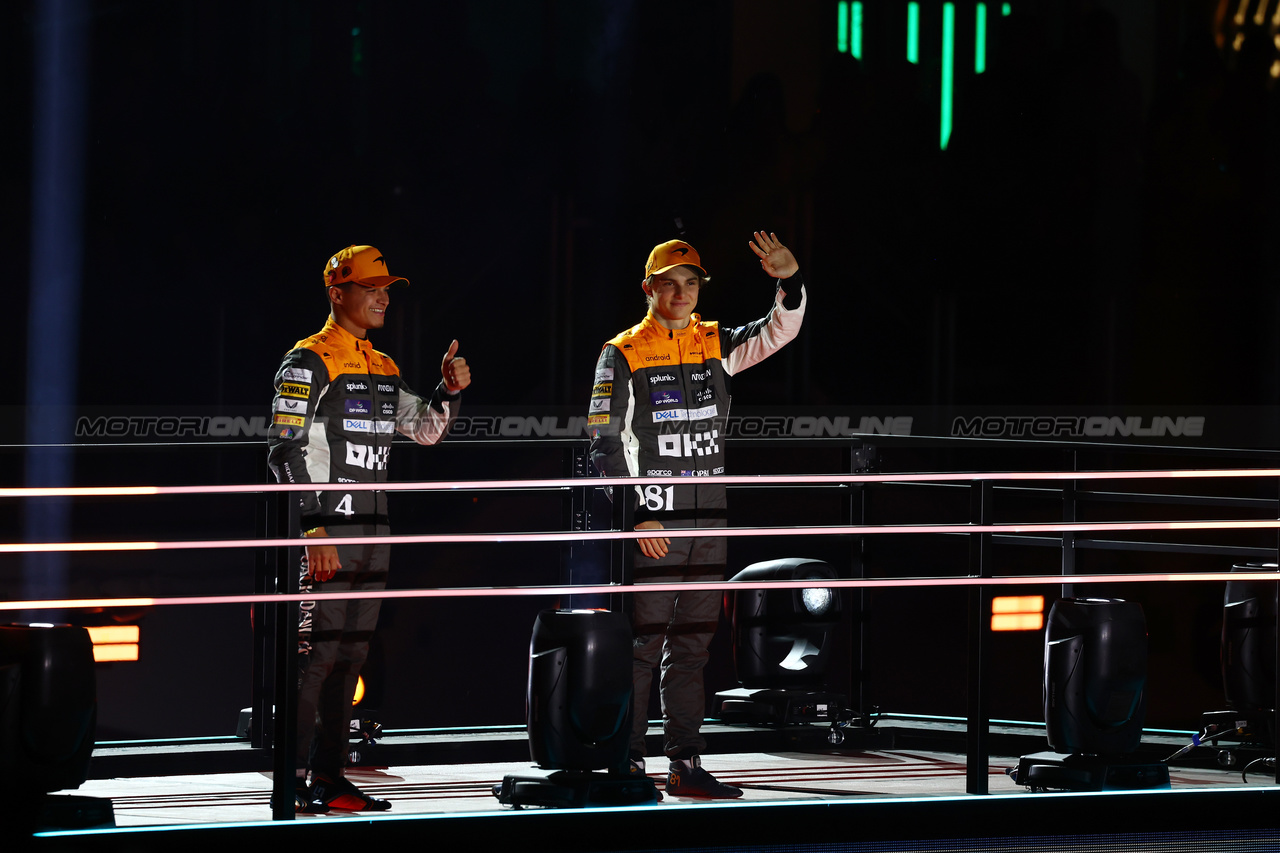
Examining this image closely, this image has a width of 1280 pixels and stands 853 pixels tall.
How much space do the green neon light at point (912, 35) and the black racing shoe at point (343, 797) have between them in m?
9.10

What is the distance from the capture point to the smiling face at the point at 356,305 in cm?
386

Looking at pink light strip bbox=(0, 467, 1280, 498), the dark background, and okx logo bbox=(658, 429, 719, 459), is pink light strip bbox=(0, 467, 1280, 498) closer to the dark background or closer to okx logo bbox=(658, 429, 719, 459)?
okx logo bbox=(658, 429, 719, 459)

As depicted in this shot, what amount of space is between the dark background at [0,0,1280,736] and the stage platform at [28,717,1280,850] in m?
2.94

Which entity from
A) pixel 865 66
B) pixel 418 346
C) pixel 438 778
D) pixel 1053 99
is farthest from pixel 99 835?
pixel 1053 99

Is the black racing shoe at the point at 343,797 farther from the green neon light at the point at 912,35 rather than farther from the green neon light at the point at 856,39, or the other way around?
the green neon light at the point at 912,35

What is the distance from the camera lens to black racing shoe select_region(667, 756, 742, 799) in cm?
366

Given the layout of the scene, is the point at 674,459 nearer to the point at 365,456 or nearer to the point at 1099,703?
the point at 365,456

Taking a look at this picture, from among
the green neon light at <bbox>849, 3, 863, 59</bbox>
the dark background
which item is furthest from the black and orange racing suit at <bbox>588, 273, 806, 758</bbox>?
the green neon light at <bbox>849, 3, 863, 59</bbox>

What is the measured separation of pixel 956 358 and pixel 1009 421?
65 centimetres

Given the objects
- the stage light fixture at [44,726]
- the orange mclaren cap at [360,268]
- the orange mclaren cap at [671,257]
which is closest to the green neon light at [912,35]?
the orange mclaren cap at [671,257]

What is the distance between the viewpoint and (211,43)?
369 inches

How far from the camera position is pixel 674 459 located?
13.1ft

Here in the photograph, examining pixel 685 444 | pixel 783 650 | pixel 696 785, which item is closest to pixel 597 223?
pixel 783 650

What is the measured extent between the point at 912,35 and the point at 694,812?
956cm
